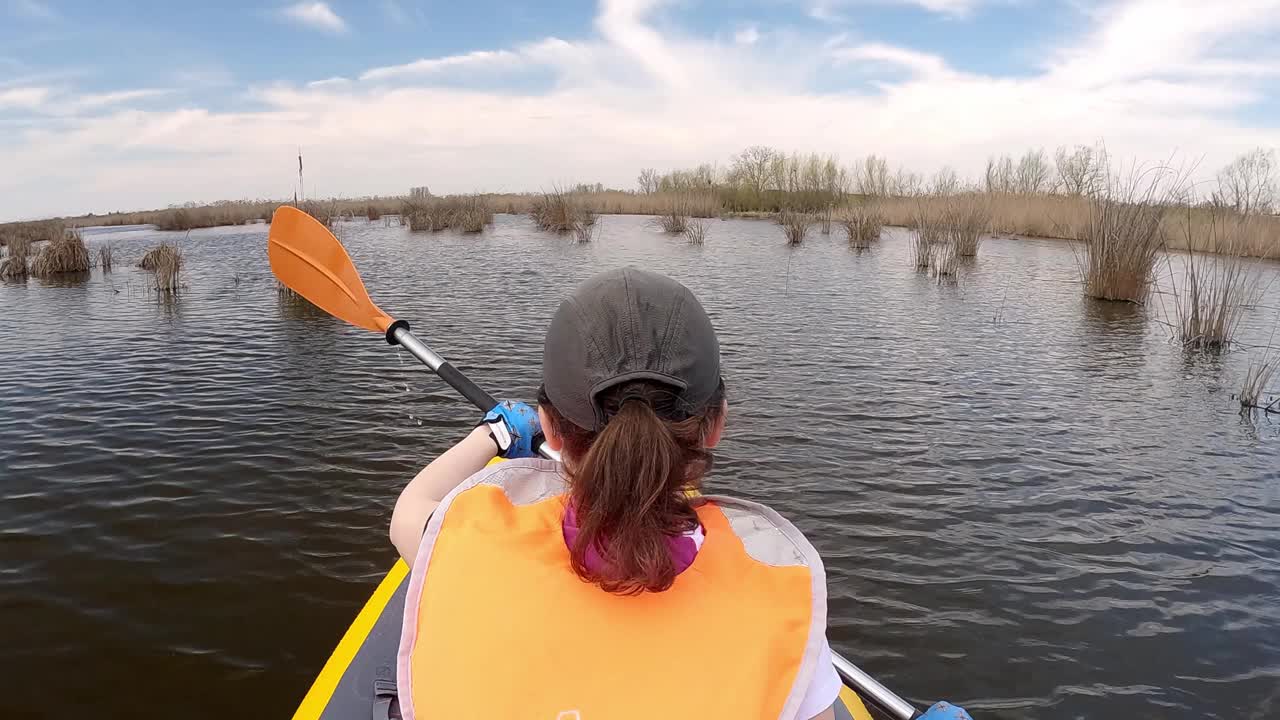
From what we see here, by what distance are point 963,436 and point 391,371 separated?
473 centimetres

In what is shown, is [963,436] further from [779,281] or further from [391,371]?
[779,281]

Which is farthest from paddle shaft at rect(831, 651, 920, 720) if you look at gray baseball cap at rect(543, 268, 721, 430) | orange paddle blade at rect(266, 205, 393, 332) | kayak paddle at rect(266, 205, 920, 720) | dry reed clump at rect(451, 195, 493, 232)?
dry reed clump at rect(451, 195, 493, 232)

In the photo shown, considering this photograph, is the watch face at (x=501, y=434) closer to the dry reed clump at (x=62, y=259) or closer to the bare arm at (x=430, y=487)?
the bare arm at (x=430, y=487)

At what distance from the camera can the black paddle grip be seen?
279 cm

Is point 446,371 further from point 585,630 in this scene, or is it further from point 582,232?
point 582,232

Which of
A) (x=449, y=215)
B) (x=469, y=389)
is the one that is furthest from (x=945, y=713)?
(x=449, y=215)

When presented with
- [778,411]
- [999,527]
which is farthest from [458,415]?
[999,527]

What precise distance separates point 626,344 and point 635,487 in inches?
8.5

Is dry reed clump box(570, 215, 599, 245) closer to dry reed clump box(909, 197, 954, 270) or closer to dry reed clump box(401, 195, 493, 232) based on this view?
dry reed clump box(401, 195, 493, 232)

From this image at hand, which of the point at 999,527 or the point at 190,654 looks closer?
the point at 190,654

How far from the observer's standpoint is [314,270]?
3758 millimetres

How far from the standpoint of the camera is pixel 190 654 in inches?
112

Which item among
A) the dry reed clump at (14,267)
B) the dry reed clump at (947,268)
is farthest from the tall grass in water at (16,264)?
the dry reed clump at (947,268)

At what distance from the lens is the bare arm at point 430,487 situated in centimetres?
150
